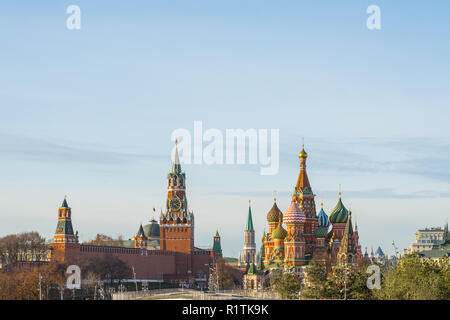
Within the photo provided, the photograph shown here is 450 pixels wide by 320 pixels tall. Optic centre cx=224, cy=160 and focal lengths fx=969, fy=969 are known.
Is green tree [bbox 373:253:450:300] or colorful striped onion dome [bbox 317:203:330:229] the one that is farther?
colorful striped onion dome [bbox 317:203:330:229]

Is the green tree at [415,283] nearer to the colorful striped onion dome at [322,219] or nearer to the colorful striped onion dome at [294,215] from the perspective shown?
the colorful striped onion dome at [294,215]

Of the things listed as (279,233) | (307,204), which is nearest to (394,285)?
(307,204)

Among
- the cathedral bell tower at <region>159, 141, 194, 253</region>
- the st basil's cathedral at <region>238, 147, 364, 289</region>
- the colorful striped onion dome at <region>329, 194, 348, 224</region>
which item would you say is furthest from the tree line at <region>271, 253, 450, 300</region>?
the cathedral bell tower at <region>159, 141, 194, 253</region>

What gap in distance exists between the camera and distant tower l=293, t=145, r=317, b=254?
6186 inches

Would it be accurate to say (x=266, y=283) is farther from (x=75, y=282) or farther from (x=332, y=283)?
(x=332, y=283)

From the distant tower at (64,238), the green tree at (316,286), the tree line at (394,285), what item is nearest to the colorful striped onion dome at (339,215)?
the distant tower at (64,238)

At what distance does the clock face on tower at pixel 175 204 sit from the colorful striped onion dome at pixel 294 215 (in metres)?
40.7

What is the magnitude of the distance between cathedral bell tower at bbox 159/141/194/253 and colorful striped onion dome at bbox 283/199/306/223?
40202 mm

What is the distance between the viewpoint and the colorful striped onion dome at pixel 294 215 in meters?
152

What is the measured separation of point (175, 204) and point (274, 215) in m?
30.0

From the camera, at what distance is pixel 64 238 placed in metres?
155

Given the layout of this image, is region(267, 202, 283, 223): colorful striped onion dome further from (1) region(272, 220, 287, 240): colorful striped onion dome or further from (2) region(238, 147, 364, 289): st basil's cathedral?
(1) region(272, 220, 287, 240): colorful striped onion dome

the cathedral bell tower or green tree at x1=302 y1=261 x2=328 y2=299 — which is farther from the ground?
the cathedral bell tower
